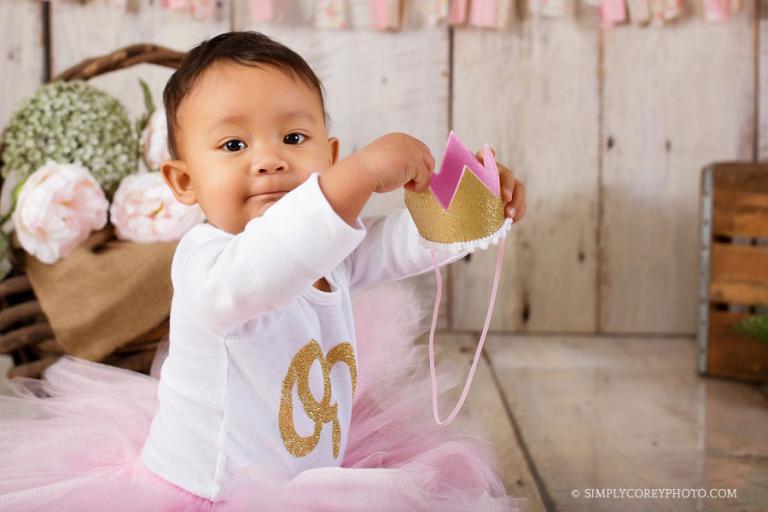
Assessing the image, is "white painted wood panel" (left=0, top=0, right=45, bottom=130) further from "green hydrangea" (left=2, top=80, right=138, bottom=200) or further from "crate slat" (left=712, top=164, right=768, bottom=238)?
"crate slat" (left=712, top=164, right=768, bottom=238)

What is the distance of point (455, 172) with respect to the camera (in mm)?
740

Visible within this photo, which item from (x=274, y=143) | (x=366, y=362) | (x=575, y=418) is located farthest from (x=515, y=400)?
(x=274, y=143)

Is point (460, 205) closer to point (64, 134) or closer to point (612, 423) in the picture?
point (612, 423)

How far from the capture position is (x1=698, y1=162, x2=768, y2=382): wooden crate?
1433 millimetres

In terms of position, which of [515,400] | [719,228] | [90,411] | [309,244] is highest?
[309,244]

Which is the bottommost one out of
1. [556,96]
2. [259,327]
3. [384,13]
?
[259,327]

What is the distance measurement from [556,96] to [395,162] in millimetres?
1162

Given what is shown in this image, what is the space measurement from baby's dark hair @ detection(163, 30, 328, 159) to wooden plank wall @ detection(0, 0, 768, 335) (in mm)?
928

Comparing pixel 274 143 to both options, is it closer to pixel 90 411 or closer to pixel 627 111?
pixel 90 411

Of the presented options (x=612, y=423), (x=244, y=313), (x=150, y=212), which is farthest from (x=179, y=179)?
(x=612, y=423)

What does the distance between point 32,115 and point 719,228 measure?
3.63 feet

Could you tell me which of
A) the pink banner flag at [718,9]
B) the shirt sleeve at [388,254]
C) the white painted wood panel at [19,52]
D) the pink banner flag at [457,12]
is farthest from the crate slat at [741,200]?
the white painted wood panel at [19,52]

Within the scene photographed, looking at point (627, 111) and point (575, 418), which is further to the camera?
point (627, 111)

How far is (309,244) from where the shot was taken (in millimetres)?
638
